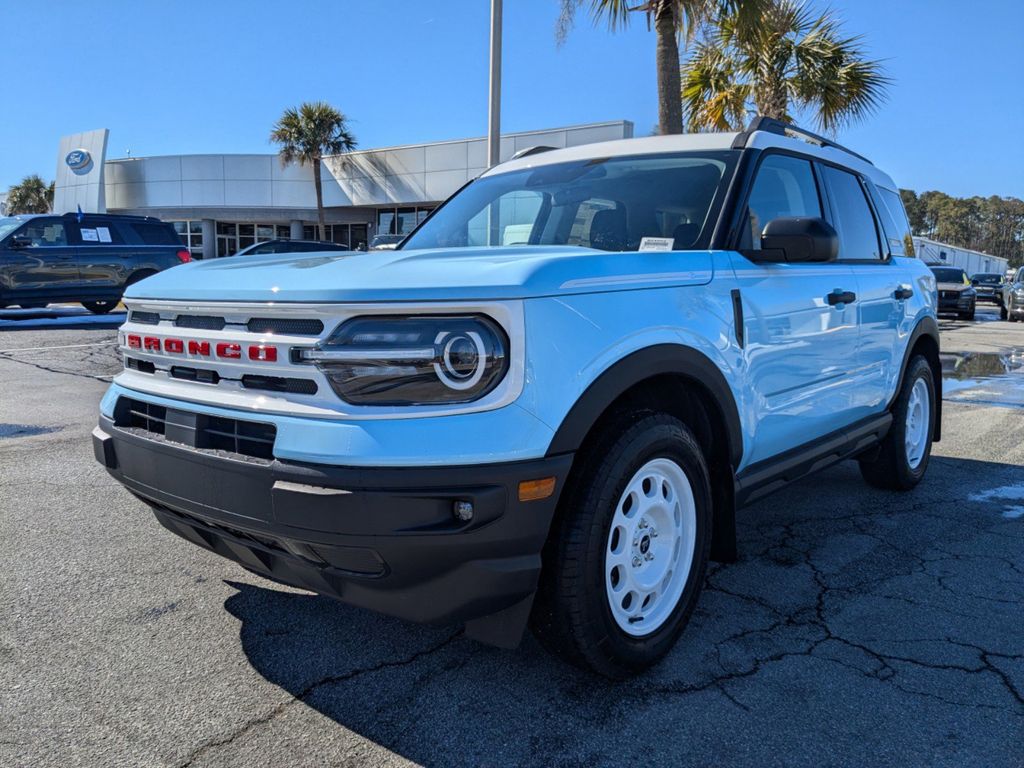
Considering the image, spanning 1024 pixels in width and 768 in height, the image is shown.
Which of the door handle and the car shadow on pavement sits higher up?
the door handle

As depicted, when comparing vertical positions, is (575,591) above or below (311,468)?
below

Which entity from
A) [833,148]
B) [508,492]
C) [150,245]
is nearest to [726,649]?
[508,492]

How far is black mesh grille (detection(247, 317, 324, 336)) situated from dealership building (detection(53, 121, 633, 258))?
2794cm

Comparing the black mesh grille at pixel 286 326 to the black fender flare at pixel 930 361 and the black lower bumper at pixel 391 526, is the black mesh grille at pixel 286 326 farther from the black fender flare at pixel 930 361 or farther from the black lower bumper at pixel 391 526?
the black fender flare at pixel 930 361

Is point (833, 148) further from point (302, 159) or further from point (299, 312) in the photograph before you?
point (302, 159)

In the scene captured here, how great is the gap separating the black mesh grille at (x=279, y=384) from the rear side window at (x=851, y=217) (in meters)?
2.97

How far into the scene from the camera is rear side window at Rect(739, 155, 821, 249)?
340 cm

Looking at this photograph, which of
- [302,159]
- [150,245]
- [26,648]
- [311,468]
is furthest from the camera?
[302,159]

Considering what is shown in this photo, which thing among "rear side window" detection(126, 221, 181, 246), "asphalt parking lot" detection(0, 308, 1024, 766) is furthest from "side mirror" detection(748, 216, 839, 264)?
"rear side window" detection(126, 221, 181, 246)

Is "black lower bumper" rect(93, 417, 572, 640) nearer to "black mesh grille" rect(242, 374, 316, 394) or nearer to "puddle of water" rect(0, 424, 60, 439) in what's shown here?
"black mesh grille" rect(242, 374, 316, 394)

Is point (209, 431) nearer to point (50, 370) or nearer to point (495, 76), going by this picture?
point (50, 370)

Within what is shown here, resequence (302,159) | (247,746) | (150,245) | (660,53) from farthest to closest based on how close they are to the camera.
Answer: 1. (302,159)
2. (150,245)
3. (660,53)
4. (247,746)

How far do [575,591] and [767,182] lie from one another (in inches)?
84.6

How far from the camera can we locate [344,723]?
7.86 ft
